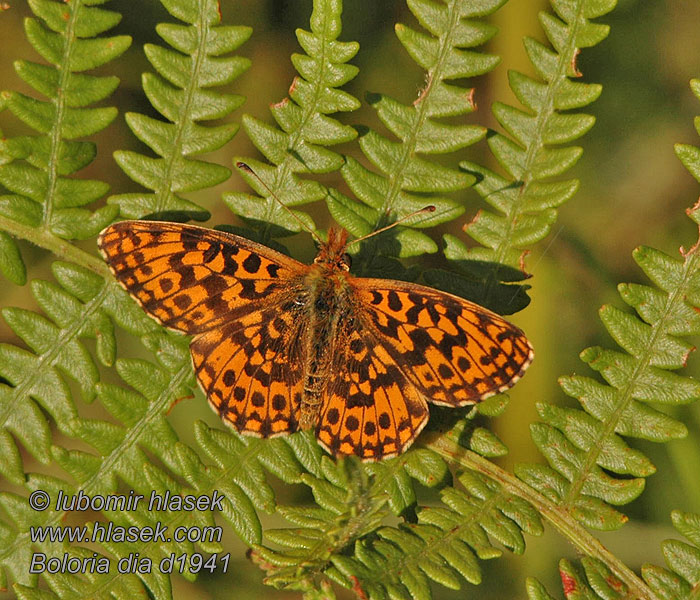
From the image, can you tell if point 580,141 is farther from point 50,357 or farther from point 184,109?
point 50,357

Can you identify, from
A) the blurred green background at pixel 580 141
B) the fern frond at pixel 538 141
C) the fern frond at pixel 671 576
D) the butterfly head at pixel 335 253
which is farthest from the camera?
the blurred green background at pixel 580 141

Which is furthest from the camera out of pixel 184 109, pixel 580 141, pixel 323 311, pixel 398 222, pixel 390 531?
pixel 580 141

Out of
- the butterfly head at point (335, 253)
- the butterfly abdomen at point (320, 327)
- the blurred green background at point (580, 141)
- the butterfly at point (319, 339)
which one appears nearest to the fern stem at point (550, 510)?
the butterfly at point (319, 339)

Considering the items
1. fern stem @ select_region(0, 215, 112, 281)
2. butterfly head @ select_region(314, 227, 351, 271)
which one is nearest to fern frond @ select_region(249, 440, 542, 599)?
butterfly head @ select_region(314, 227, 351, 271)

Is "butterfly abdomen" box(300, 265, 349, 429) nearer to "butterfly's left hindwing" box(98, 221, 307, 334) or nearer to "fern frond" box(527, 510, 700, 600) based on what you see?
"butterfly's left hindwing" box(98, 221, 307, 334)

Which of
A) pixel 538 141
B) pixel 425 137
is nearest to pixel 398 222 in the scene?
pixel 425 137

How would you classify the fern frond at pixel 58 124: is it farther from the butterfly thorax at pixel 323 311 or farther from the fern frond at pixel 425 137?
the fern frond at pixel 425 137
